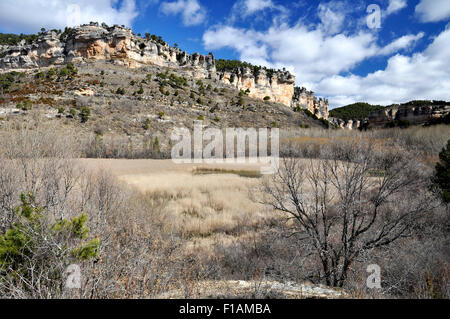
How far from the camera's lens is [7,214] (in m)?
5.66

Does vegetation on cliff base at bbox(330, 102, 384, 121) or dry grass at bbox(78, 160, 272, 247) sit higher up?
vegetation on cliff base at bbox(330, 102, 384, 121)

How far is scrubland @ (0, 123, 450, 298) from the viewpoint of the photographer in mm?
3633

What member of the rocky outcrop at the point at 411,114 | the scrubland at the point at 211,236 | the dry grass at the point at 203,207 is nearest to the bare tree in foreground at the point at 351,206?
the scrubland at the point at 211,236

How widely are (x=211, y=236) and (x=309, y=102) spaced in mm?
117271

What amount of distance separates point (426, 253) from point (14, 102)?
53626 mm

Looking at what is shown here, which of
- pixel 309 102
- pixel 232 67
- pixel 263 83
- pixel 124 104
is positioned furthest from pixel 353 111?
pixel 124 104

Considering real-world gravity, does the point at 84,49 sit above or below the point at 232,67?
below

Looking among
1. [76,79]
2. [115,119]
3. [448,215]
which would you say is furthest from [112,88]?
[448,215]

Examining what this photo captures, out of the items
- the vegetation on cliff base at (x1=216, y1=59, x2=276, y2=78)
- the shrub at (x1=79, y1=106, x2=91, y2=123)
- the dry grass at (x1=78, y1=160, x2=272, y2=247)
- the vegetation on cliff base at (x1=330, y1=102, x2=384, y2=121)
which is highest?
the vegetation on cliff base at (x1=216, y1=59, x2=276, y2=78)

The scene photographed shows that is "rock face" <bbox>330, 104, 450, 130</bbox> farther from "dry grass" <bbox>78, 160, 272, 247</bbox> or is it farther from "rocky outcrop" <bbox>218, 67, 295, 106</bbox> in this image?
"dry grass" <bbox>78, 160, 272, 247</bbox>

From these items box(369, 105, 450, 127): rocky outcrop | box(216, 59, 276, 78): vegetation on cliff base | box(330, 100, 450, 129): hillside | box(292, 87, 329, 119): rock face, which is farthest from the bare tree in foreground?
box(292, 87, 329, 119): rock face

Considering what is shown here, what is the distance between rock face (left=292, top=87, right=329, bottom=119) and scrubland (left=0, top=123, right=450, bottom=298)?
101 meters

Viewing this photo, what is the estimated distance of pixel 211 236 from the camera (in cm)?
1138

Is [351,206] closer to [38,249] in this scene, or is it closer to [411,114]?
[38,249]
